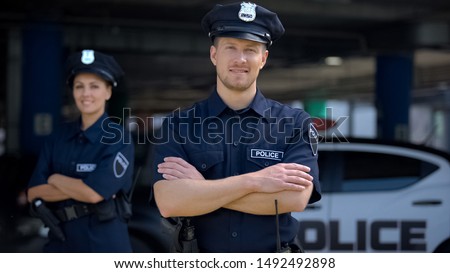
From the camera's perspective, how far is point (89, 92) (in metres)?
4.27

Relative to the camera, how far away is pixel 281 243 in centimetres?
333

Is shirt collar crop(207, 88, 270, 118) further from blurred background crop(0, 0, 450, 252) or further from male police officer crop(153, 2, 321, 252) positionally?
blurred background crop(0, 0, 450, 252)

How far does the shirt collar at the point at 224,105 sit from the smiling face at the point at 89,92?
105cm

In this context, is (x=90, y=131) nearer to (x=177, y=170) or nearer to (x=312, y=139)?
(x=177, y=170)

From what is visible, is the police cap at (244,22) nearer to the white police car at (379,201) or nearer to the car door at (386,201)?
the white police car at (379,201)

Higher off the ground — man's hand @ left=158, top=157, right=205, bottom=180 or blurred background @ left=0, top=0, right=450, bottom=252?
blurred background @ left=0, top=0, right=450, bottom=252

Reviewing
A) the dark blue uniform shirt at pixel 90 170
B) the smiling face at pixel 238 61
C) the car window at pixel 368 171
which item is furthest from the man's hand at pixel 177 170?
the car window at pixel 368 171

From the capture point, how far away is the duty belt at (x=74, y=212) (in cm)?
418

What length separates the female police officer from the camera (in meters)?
4.15

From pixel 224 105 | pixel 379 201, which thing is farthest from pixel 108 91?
pixel 379 201

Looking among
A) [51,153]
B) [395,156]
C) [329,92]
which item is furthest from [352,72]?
[51,153]

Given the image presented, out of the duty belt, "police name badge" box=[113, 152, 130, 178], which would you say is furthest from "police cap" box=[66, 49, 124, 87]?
the duty belt

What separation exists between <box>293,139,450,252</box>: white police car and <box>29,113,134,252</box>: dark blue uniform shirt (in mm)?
1658

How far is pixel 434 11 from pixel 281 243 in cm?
752
